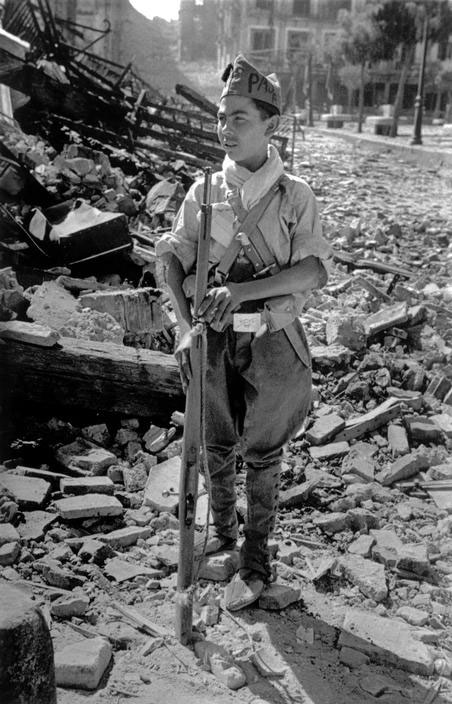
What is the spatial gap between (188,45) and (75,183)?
62.9 meters

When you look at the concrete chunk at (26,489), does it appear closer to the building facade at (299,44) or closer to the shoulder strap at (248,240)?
the shoulder strap at (248,240)

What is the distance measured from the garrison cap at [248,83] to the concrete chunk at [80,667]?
211cm

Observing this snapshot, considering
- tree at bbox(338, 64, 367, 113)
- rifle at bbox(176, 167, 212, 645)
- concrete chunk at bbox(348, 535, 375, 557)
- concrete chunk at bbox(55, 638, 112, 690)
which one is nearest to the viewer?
concrete chunk at bbox(55, 638, 112, 690)

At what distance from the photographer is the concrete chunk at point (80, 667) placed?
260 cm

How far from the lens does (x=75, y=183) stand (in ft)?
31.4

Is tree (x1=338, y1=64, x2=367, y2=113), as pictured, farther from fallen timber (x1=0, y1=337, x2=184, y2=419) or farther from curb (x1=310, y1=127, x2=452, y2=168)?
fallen timber (x1=0, y1=337, x2=184, y2=419)

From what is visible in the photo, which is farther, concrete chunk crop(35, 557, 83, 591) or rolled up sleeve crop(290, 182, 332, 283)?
concrete chunk crop(35, 557, 83, 591)

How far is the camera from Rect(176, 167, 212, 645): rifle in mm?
2760

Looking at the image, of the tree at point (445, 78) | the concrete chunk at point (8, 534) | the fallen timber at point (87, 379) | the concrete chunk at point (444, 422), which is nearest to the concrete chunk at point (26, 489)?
the concrete chunk at point (8, 534)

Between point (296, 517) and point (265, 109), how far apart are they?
7.57 ft

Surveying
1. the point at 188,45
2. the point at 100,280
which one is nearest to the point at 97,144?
the point at 100,280

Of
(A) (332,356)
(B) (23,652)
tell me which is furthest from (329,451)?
(B) (23,652)

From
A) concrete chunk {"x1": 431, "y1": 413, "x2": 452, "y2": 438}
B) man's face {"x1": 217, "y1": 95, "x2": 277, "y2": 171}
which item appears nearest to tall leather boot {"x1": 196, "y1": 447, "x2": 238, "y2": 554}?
man's face {"x1": 217, "y1": 95, "x2": 277, "y2": 171}

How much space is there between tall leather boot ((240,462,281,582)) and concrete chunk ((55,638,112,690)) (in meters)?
0.82
